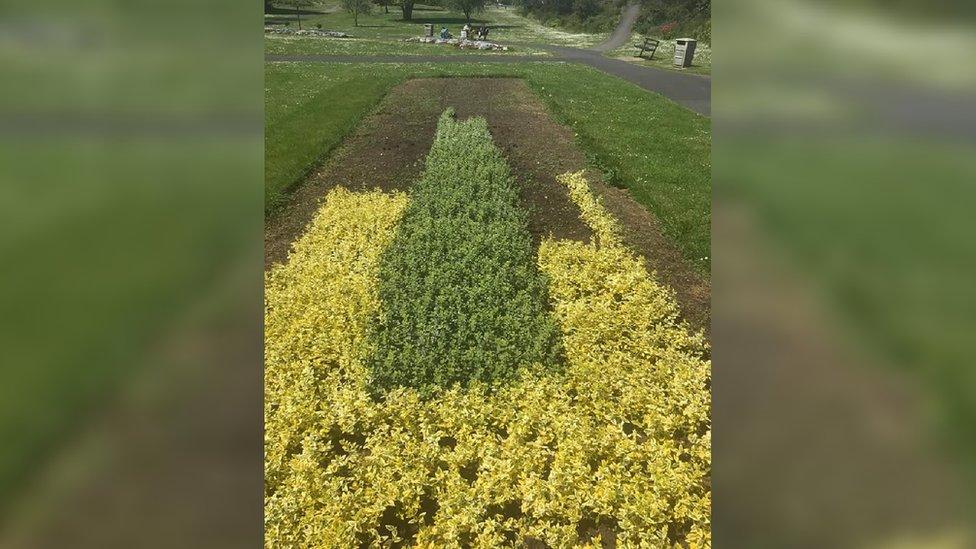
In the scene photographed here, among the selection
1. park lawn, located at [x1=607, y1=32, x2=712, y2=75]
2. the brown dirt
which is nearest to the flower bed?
the brown dirt

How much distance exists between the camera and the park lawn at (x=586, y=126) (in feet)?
35.0

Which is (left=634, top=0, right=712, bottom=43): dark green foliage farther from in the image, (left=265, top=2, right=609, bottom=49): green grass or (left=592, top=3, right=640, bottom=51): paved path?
(left=265, top=2, right=609, bottom=49): green grass

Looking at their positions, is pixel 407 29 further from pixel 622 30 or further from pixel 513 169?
pixel 513 169

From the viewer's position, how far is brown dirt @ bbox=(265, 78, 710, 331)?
8477 mm

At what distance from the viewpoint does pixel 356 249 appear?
8164mm

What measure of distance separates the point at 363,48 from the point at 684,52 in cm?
2190

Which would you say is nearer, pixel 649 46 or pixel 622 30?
pixel 649 46

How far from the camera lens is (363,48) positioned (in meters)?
36.4

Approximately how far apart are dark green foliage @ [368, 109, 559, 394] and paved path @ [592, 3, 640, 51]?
3929 cm
